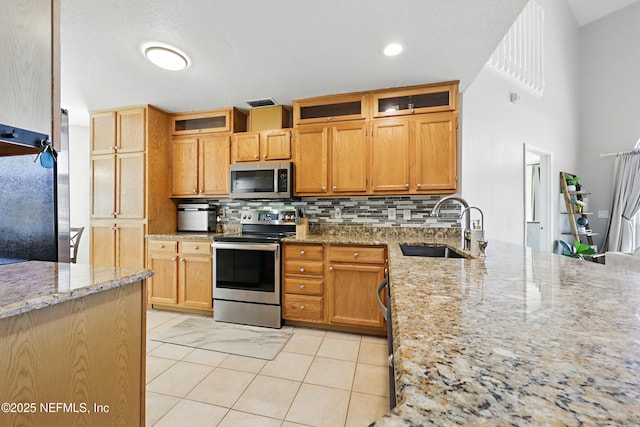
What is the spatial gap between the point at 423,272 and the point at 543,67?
15.8 feet

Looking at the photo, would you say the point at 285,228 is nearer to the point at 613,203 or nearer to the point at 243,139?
the point at 243,139


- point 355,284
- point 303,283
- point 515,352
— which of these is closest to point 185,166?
point 303,283

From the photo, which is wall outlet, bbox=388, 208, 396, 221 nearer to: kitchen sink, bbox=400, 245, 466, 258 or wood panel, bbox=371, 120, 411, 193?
wood panel, bbox=371, 120, 411, 193

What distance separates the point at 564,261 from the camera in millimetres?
1395

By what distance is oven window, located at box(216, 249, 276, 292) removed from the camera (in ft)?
8.93

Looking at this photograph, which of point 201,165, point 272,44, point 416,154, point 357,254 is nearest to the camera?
point 272,44

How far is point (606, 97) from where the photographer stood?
188 inches

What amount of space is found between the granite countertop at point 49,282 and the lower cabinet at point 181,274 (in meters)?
1.74

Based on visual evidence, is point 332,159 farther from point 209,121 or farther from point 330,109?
point 209,121

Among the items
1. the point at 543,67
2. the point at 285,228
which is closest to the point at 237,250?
the point at 285,228

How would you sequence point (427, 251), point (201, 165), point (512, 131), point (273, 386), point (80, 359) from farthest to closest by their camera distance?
point (512, 131) → point (201, 165) → point (427, 251) → point (273, 386) → point (80, 359)

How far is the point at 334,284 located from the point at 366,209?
0.93 meters

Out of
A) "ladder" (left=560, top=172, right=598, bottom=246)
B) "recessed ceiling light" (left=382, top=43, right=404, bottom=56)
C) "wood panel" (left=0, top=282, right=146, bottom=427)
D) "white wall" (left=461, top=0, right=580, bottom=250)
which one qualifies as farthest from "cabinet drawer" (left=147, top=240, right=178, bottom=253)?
"ladder" (left=560, top=172, right=598, bottom=246)

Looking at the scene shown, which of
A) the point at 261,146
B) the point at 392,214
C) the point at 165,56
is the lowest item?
the point at 392,214
